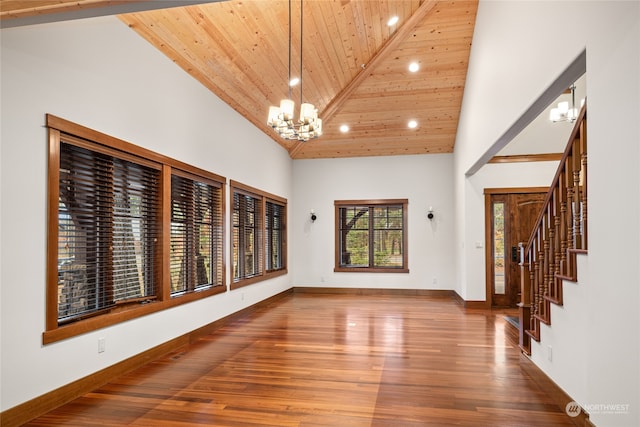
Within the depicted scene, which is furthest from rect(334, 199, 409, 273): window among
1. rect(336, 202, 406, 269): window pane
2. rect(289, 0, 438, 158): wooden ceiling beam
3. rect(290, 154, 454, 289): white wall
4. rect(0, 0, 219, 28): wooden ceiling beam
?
rect(0, 0, 219, 28): wooden ceiling beam

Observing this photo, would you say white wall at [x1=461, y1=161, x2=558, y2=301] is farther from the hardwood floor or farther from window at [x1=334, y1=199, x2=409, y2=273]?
window at [x1=334, y1=199, x2=409, y2=273]

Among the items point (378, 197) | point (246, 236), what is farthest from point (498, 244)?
point (246, 236)

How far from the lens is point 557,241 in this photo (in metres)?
3.38

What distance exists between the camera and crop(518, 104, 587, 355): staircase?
9.64ft

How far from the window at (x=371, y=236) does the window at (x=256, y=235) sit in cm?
137

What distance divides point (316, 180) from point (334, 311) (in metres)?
3.51

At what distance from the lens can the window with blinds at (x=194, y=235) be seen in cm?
508

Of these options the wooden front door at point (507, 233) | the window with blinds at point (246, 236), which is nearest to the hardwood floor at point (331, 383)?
the window with blinds at point (246, 236)

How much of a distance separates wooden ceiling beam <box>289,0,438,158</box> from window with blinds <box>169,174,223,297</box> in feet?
9.98

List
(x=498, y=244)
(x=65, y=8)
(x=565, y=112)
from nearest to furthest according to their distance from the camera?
1. (x=65, y=8)
2. (x=565, y=112)
3. (x=498, y=244)

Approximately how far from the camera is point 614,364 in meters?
2.20

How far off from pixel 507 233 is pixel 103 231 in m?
6.73

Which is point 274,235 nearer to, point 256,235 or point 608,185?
point 256,235

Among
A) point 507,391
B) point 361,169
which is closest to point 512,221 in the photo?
point 361,169
